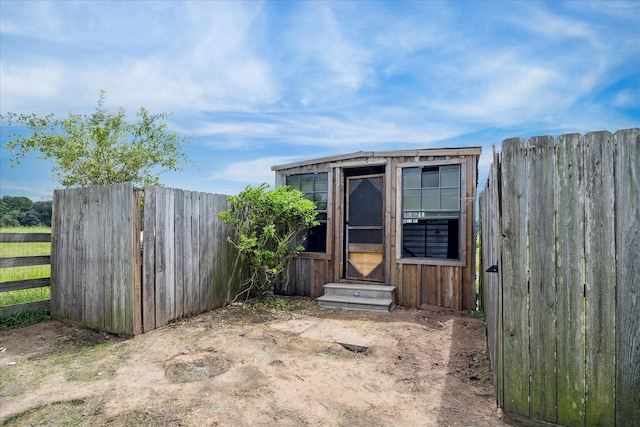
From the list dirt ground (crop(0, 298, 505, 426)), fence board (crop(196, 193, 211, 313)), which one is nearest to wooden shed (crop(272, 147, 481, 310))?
dirt ground (crop(0, 298, 505, 426))

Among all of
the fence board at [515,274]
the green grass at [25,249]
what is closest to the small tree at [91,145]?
the green grass at [25,249]

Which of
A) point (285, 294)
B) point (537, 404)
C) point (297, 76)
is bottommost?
point (285, 294)

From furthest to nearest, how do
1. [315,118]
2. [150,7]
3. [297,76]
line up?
[315,118] → [297,76] → [150,7]

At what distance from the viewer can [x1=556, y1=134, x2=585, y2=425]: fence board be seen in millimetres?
1961

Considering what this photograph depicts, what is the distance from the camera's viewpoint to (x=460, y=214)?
5668mm

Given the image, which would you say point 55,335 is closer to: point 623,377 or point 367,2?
point 623,377

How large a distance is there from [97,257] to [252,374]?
3.00 meters

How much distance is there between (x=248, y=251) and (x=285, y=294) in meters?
1.69

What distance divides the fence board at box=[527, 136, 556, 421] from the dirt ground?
1.39ft

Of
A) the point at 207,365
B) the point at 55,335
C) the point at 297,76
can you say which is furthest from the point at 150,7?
the point at 207,365

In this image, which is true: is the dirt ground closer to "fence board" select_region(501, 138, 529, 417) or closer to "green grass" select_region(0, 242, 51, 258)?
"fence board" select_region(501, 138, 529, 417)

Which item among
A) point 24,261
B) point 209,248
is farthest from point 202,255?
point 24,261

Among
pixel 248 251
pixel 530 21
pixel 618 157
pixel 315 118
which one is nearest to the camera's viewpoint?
pixel 618 157

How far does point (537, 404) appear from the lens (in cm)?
210
